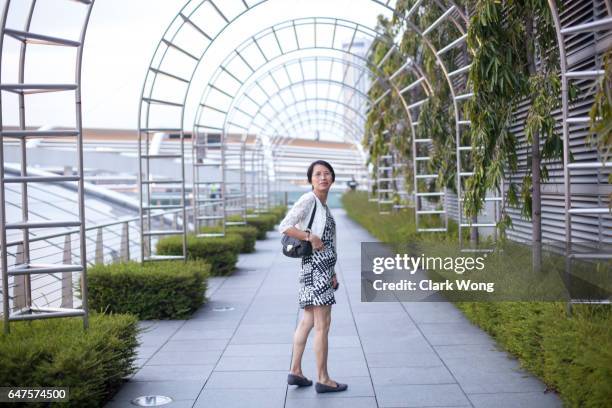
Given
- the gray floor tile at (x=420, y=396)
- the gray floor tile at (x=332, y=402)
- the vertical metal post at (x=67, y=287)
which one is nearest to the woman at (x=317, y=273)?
the gray floor tile at (x=332, y=402)

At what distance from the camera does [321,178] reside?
5.77 m

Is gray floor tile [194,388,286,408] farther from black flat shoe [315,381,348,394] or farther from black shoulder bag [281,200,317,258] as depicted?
black shoulder bag [281,200,317,258]

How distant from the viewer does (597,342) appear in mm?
4234

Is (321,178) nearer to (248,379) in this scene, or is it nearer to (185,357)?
(248,379)

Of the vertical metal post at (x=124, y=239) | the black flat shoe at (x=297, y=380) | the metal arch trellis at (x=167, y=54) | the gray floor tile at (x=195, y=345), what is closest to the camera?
the black flat shoe at (x=297, y=380)

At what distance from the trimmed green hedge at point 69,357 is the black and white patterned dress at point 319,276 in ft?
4.79

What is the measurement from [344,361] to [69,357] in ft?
8.88

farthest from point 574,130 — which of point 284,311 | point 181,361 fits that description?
point 181,361

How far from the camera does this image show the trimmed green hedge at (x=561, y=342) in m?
4.04

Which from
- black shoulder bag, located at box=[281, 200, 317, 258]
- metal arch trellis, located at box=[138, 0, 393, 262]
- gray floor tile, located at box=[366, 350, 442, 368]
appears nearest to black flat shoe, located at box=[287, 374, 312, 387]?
gray floor tile, located at box=[366, 350, 442, 368]

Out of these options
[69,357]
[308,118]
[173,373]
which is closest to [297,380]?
[173,373]

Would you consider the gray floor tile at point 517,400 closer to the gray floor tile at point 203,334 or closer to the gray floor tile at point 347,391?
the gray floor tile at point 347,391

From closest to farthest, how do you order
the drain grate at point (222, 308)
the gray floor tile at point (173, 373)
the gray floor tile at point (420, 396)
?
the gray floor tile at point (420, 396)
the gray floor tile at point (173, 373)
the drain grate at point (222, 308)

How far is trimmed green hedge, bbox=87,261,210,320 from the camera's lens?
8953 millimetres
